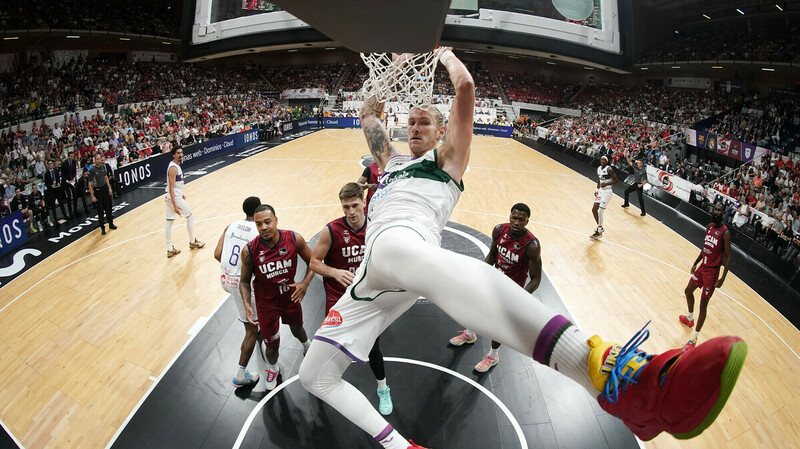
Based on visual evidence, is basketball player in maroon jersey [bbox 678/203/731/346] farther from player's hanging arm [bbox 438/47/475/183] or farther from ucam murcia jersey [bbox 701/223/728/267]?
player's hanging arm [bbox 438/47/475/183]

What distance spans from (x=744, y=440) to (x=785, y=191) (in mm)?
10442

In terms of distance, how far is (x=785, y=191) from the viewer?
35.8ft

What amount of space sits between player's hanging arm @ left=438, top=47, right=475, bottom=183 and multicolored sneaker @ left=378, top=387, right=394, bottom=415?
8.11ft

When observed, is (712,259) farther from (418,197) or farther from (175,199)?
(175,199)

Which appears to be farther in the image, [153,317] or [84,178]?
[84,178]

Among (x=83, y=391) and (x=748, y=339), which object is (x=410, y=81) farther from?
(x=748, y=339)

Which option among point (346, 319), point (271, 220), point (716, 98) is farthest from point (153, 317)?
point (716, 98)

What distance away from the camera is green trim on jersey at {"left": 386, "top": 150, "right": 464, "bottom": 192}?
250 cm

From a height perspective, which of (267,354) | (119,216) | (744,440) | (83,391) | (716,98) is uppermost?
(716,98)

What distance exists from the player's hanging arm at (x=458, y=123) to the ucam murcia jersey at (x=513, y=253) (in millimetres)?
2093

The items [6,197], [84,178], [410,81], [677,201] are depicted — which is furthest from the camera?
[677,201]

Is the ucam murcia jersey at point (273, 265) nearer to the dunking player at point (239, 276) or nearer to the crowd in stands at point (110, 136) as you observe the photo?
the dunking player at point (239, 276)

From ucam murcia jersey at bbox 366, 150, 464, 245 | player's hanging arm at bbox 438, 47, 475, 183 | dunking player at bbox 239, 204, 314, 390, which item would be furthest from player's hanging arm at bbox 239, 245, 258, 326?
player's hanging arm at bbox 438, 47, 475, 183

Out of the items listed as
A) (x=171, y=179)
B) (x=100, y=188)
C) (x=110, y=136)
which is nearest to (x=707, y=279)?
(x=171, y=179)
